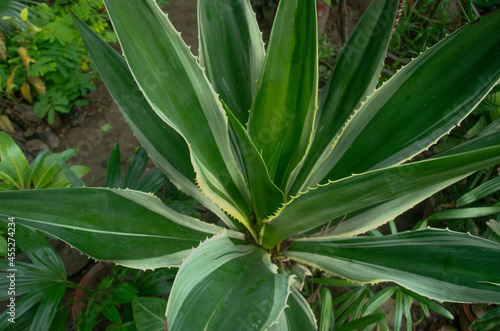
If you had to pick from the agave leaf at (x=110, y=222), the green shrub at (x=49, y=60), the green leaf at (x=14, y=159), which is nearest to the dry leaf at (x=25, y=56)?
the green shrub at (x=49, y=60)

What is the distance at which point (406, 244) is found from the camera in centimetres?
72

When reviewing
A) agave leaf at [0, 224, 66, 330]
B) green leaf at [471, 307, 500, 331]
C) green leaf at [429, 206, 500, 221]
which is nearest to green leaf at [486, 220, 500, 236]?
green leaf at [429, 206, 500, 221]

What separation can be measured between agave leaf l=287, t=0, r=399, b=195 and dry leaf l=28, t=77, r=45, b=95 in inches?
76.1

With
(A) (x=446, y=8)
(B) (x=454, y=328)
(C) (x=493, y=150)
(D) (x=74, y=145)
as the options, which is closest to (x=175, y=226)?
(C) (x=493, y=150)

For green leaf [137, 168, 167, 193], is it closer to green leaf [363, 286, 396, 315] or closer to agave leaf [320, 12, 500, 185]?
agave leaf [320, 12, 500, 185]

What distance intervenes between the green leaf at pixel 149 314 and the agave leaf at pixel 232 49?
0.68m

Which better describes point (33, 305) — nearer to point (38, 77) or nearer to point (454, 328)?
point (38, 77)

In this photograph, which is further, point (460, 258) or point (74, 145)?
point (74, 145)

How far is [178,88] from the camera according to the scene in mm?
708

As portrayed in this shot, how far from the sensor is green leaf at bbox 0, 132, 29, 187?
1359mm

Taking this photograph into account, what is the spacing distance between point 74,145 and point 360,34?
205cm

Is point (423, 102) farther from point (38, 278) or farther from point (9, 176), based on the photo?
point (9, 176)

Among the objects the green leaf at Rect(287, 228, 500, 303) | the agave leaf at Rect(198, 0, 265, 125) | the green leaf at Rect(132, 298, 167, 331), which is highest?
the agave leaf at Rect(198, 0, 265, 125)

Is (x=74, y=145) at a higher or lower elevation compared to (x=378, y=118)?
lower
